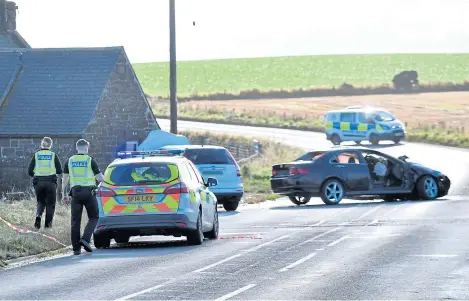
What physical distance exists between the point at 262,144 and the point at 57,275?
140 feet

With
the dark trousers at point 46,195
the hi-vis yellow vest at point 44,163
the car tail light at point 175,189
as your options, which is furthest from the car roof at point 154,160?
the dark trousers at point 46,195

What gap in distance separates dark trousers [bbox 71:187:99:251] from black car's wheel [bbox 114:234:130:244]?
32.8 inches

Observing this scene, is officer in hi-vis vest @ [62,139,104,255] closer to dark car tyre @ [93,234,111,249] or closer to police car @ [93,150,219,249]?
police car @ [93,150,219,249]

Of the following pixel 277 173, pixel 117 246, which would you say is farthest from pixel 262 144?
pixel 117 246

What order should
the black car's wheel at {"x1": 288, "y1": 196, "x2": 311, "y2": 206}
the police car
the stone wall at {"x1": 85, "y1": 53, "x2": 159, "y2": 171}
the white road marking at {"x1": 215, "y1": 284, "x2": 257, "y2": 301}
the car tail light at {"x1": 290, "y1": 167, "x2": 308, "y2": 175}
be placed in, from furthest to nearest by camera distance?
the stone wall at {"x1": 85, "y1": 53, "x2": 159, "y2": 171}
the black car's wheel at {"x1": 288, "y1": 196, "x2": 311, "y2": 206}
the car tail light at {"x1": 290, "y1": 167, "x2": 308, "y2": 175}
the police car
the white road marking at {"x1": 215, "y1": 284, "x2": 257, "y2": 301}

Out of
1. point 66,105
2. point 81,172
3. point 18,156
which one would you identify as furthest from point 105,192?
point 66,105

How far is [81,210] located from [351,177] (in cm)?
1289

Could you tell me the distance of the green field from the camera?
405 feet

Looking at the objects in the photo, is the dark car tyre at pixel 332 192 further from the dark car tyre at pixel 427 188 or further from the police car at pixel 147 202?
the police car at pixel 147 202

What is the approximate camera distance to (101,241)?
2136 centimetres

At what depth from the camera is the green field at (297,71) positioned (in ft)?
405

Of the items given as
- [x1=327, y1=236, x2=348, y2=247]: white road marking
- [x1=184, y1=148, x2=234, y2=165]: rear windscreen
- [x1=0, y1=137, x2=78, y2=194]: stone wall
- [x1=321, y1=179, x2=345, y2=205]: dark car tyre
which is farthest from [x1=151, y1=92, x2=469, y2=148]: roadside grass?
[x1=327, y1=236, x2=348, y2=247]: white road marking

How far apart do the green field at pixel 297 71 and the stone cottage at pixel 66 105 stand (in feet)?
217

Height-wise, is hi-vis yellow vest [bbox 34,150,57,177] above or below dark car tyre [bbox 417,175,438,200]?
above
